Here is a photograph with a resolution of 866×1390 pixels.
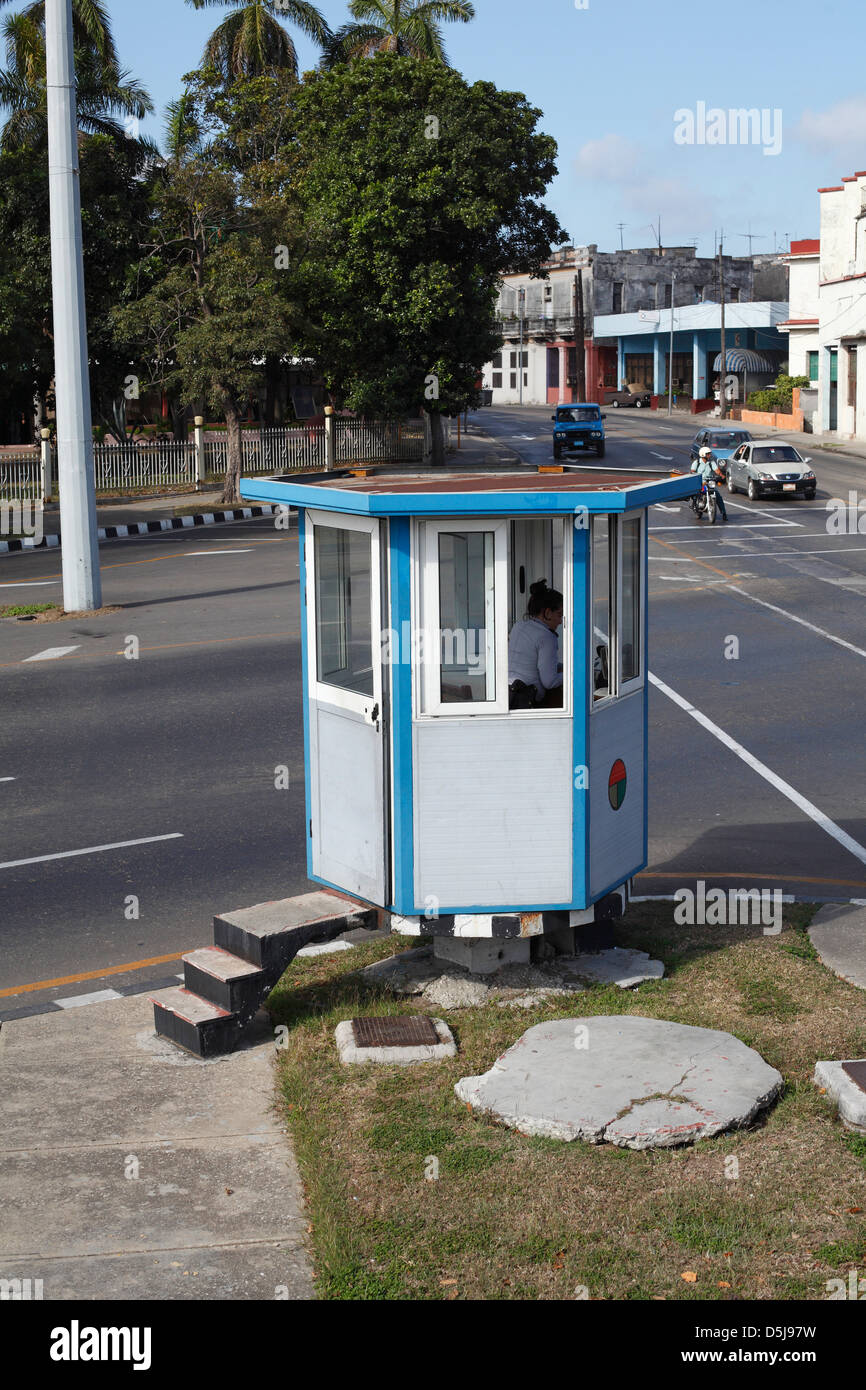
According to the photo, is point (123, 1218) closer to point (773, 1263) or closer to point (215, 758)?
point (773, 1263)

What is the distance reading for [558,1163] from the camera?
6.02 m

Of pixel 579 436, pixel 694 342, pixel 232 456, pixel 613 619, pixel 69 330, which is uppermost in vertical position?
pixel 694 342

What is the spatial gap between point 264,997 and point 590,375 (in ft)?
334

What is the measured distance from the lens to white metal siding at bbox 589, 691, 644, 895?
25.1 feet

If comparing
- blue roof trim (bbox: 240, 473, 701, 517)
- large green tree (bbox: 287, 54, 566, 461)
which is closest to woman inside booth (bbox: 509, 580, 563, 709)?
blue roof trim (bbox: 240, 473, 701, 517)

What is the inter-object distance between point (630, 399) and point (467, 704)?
9058 centimetres

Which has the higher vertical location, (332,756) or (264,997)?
(332,756)

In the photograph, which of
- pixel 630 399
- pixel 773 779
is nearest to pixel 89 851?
pixel 773 779

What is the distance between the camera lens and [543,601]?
777 cm

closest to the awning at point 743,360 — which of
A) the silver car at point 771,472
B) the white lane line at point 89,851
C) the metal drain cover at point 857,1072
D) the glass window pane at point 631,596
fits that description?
the silver car at point 771,472

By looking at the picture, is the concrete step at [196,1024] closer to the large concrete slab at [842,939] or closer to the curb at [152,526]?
the large concrete slab at [842,939]

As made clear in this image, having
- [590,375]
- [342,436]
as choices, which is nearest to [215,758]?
[342,436]

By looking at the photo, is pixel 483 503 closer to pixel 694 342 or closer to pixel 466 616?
pixel 466 616
